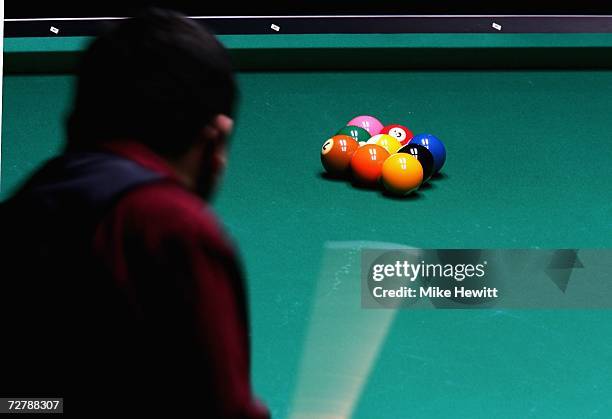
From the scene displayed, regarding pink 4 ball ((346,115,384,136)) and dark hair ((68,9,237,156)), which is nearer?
dark hair ((68,9,237,156))

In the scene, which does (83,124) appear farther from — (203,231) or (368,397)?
(368,397)

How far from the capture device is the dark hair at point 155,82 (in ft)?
3.15

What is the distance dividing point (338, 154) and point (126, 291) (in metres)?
2.41

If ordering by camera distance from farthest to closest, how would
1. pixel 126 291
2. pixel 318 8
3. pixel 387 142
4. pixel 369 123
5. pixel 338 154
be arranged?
pixel 318 8 → pixel 369 123 → pixel 387 142 → pixel 338 154 → pixel 126 291

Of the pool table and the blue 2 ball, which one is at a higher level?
the blue 2 ball

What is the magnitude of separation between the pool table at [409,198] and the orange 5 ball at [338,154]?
0.18ft

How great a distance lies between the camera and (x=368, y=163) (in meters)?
3.27

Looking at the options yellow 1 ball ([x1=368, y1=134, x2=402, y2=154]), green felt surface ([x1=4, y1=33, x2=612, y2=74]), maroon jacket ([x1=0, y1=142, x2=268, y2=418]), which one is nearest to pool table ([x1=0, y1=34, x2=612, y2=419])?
green felt surface ([x1=4, y1=33, x2=612, y2=74])

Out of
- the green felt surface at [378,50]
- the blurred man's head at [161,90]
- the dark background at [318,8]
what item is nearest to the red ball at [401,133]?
the green felt surface at [378,50]

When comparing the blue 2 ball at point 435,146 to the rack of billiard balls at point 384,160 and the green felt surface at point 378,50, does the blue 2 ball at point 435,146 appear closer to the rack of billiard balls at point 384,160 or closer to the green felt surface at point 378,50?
the rack of billiard balls at point 384,160

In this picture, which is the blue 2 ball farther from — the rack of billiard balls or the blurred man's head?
the blurred man's head

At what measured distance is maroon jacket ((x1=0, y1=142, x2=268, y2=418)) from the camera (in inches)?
34.8

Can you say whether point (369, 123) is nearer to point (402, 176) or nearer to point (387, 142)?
point (387, 142)

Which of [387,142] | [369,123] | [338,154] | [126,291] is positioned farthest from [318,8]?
[126,291]
